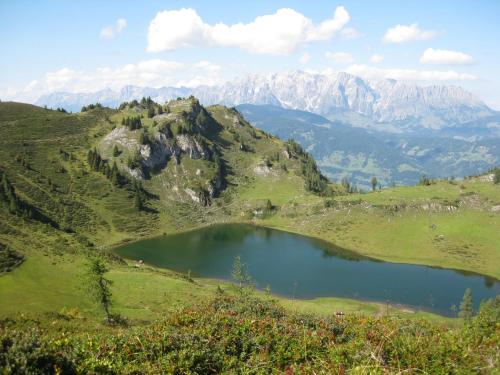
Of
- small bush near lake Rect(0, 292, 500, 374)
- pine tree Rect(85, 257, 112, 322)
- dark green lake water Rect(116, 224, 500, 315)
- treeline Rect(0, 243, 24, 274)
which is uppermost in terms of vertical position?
small bush near lake Rect(0, 292, 500, 374)

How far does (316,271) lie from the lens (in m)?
158

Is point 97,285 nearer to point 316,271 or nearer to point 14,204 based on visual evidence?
point 14,204

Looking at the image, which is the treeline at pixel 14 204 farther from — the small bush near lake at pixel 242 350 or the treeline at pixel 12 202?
the small bush near lake at pixel 242 350

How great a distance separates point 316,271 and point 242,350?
453 ft

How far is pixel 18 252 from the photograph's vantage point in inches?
4099

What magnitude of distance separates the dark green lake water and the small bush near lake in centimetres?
10768

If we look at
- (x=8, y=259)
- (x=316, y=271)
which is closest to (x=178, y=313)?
(x=8, y=259)

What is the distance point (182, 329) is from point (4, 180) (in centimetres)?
15986

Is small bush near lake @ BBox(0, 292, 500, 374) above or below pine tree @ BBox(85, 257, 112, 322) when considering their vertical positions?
above

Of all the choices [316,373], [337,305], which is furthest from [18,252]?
[316,373]

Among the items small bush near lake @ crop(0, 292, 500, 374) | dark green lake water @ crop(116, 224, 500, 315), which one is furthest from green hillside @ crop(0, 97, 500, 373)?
dark green lake water @ crop(116, 224, 500, 315)

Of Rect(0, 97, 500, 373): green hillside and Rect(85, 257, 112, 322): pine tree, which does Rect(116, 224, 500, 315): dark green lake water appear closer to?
Rect(0, 97, 500, 373): green hillside

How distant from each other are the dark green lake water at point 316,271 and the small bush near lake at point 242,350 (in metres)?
108

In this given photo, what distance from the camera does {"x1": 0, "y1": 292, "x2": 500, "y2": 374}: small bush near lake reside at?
19.1 metres
